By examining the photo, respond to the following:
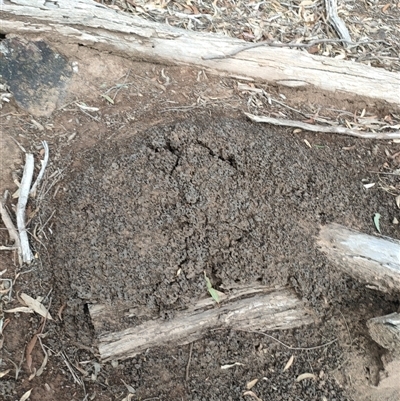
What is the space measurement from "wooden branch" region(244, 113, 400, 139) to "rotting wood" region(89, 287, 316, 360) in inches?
46.8

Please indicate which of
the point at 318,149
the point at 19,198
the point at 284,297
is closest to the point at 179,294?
the point at 284,297

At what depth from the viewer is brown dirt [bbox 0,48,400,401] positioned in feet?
7.49

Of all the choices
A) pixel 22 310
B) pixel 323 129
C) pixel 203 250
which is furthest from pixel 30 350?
pixel 323 129

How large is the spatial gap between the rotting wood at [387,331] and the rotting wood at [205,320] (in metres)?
0.32

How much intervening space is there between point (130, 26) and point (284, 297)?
1994 millimetres

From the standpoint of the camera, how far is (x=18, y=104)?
2.75 m

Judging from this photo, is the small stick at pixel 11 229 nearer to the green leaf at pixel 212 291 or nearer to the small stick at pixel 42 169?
the small stick at pixel 42 169

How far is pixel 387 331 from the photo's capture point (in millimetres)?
2236

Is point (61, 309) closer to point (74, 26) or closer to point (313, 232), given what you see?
point (313, 232)

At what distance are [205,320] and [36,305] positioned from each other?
0.86 metres

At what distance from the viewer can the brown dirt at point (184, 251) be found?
2.28 meters

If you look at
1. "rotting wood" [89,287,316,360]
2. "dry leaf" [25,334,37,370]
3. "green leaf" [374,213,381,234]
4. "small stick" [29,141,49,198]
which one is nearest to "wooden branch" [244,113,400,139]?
"green leaf" [374,213,381,234]

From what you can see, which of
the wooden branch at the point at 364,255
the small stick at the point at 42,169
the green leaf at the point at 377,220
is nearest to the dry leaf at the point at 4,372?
the small stick at the point at 42,169

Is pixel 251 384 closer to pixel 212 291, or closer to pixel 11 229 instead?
pixel 212 291
